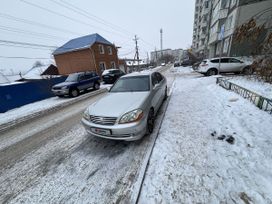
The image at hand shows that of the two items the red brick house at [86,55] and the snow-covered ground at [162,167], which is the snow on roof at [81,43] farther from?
the snow-covered ground at [162,167]

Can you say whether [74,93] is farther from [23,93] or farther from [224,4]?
[224,4]

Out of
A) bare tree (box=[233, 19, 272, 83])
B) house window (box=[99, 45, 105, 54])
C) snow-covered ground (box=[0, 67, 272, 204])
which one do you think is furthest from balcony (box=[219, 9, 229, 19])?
snow-covered ground (box=[0, 67, 272, 204])

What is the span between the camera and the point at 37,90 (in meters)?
10.4

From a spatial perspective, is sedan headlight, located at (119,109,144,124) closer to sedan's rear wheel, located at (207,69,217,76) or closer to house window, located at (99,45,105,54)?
sedan's rear wheel, located at (207,69,217,76)

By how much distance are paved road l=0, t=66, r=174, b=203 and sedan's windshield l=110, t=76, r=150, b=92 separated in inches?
53.9

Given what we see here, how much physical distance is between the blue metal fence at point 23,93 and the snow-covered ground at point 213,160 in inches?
402

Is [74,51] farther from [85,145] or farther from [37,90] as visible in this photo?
[85,145]


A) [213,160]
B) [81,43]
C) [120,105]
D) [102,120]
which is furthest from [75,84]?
[81,43]

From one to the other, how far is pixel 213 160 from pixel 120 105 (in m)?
2.33

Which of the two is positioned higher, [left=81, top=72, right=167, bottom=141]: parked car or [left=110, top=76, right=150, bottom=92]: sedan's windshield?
[left=110, top=76, right=150, bottom=92]: sedan's windshield

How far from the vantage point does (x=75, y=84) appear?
33.9 feet

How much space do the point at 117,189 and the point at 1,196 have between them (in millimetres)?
2101

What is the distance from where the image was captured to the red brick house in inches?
785

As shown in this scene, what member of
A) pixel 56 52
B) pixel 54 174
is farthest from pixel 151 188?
pixel 56 52
